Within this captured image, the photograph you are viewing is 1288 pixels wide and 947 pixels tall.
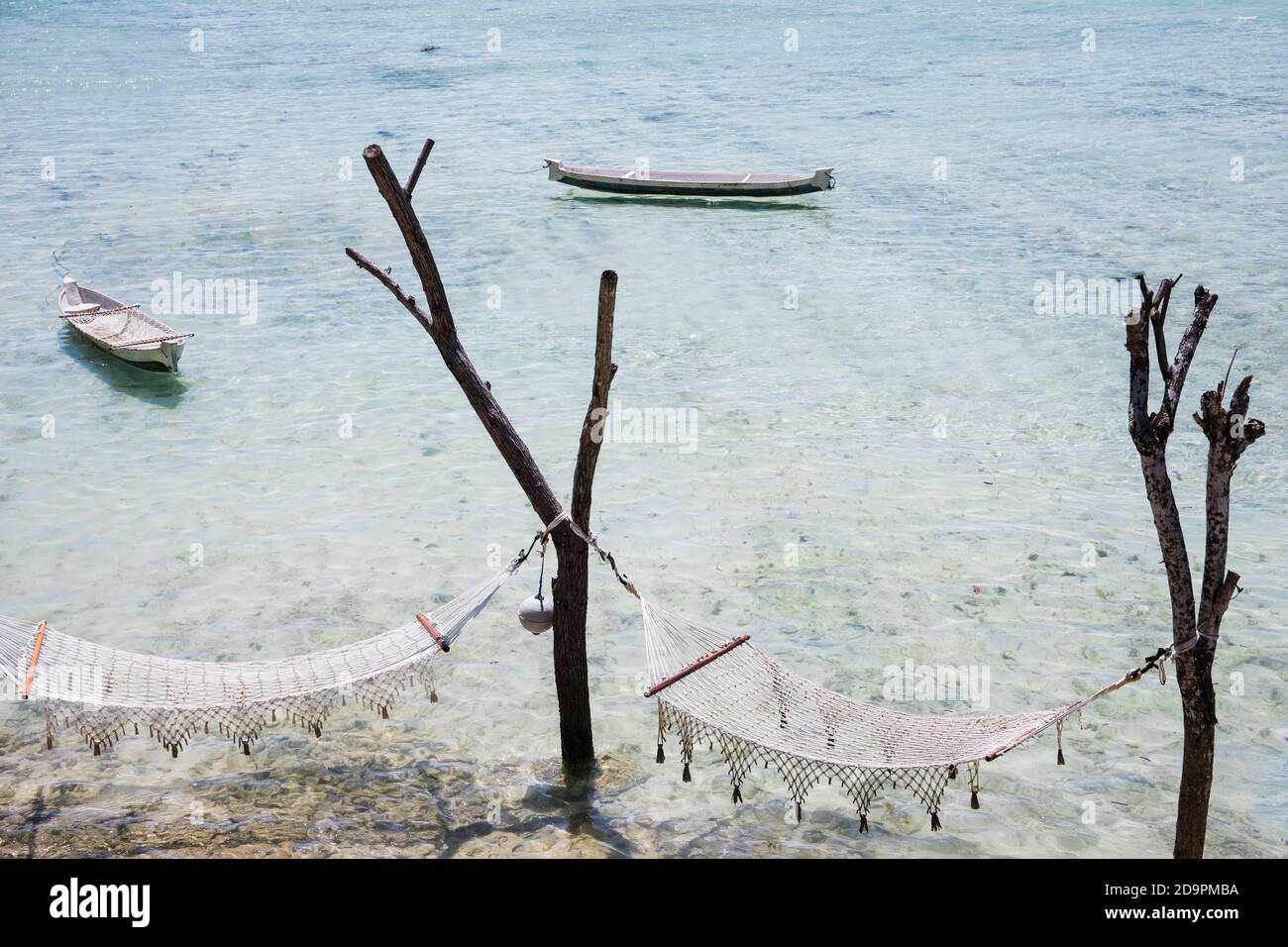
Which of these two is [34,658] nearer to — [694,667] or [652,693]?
[652,693]

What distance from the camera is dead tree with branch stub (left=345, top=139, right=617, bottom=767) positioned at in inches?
203

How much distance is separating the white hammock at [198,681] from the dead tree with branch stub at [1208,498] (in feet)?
8.81

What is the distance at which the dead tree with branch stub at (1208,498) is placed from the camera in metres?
4.15

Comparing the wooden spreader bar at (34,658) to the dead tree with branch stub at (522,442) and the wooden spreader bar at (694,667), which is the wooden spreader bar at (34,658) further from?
the wooden spreader bar at (694,667)

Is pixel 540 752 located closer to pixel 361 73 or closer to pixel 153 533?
pixel 153 533

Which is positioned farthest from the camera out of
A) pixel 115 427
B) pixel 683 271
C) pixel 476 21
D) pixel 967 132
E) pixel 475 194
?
pixel 476 21

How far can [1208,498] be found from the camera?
425 centimetres

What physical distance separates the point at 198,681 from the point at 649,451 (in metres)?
5.01

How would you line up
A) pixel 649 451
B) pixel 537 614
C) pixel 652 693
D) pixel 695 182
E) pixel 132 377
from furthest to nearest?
pixel 695 182, pixel 132 377, pixel 649 451, pixel 537 614, pixel 652 693

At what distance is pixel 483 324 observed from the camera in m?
13.0

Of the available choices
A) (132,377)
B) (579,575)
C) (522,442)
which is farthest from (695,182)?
(579,575)

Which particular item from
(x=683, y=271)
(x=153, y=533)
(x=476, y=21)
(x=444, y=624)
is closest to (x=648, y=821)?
(x=444, y=624)

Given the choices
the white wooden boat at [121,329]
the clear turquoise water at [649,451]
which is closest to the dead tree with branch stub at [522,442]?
the clear turquoise water at [649,451]

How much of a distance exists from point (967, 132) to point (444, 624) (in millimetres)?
18678
